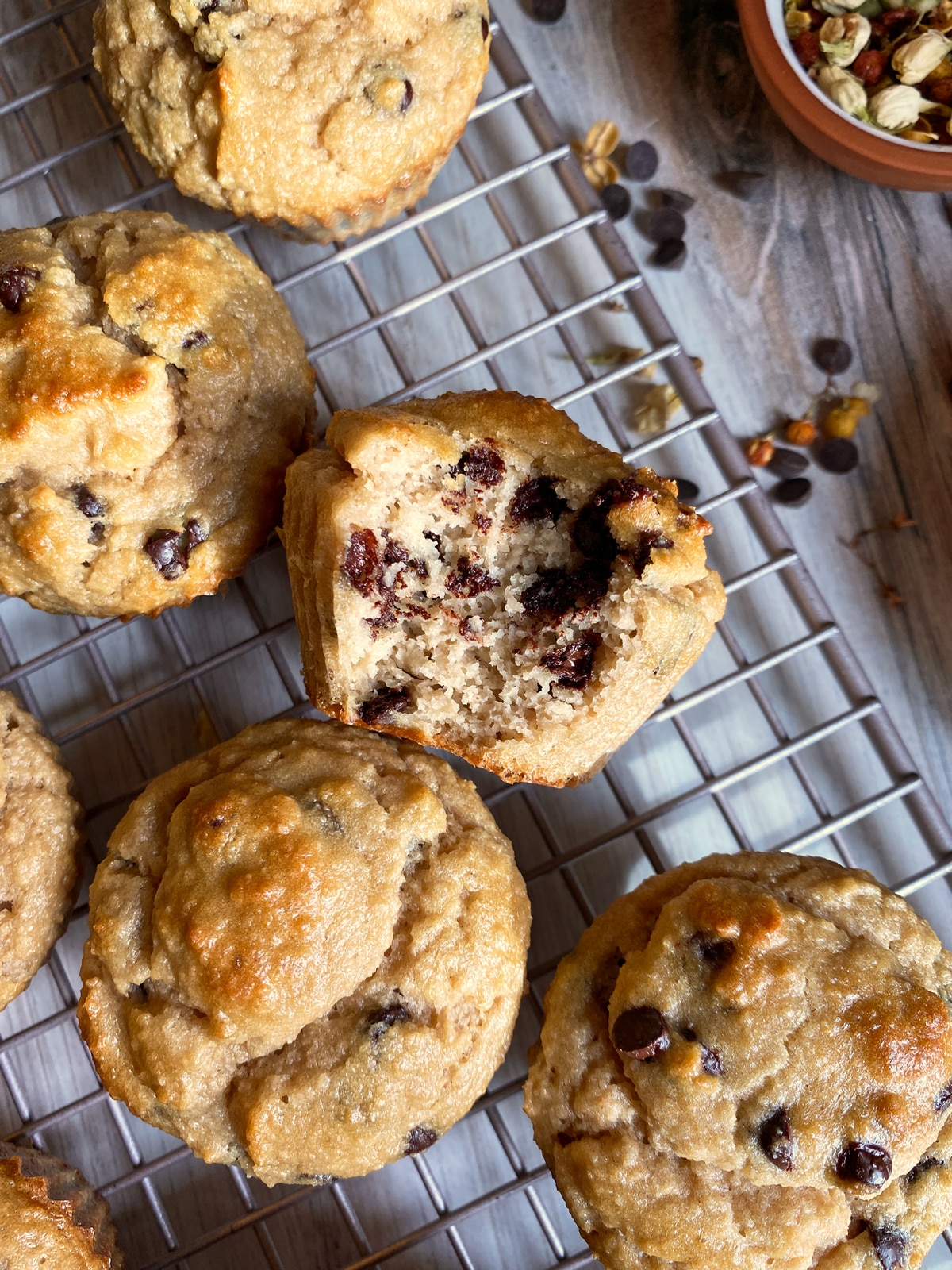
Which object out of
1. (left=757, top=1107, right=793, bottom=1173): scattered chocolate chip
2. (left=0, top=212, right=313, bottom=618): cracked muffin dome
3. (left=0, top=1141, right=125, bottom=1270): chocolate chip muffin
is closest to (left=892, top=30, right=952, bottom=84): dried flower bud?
(left=0, top=212, right=313, bottom=618): cracked muffin dome

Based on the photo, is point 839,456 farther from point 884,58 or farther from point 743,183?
point 884,58

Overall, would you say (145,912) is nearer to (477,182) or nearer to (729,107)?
(477,182)

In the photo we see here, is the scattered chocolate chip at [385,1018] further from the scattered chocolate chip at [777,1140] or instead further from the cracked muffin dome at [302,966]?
the scattered chocolate chip at [777,1140]

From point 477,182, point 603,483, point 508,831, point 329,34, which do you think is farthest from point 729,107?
point 508,831

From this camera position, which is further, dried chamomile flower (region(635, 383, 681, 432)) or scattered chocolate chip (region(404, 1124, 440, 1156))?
dried chamomile flower (region(635, 383, 681, 432))

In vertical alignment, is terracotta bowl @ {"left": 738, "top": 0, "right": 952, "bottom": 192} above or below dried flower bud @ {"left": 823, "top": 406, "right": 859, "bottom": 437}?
above

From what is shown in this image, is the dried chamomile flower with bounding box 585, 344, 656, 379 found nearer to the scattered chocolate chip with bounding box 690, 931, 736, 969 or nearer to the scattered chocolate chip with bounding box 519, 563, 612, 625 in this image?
the scattered chocolate chip with bounding box 519, 563, 612, 625

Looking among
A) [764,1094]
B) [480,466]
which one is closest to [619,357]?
Result: [480,466]

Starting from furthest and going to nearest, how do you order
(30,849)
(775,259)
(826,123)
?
1. (775,259)
2. (826,123)
3. (30,849)
